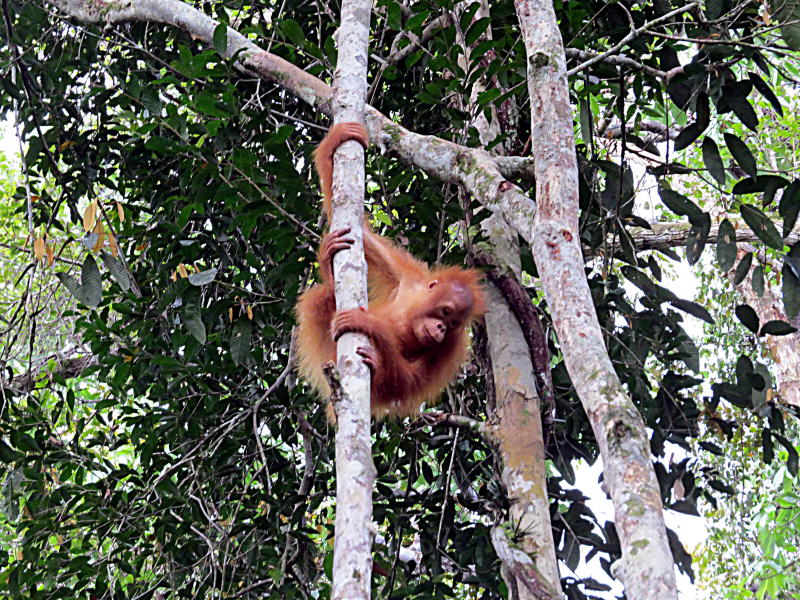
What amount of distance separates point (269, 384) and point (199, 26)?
1705mm

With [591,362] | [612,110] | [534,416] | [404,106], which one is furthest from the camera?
[404,106]

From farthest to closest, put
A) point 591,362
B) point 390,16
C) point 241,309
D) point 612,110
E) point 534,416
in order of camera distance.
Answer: point 612,110 → point 241,309 → point 390,16 → point 534,416 → point 591,362

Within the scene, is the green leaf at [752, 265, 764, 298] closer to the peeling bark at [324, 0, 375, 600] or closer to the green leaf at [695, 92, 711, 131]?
the green leaf at [695, 92, 711, 131]

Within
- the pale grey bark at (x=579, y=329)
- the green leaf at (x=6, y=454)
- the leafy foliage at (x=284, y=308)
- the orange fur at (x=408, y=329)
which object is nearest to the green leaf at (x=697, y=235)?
the leafy foliage at (x=284, y=308)

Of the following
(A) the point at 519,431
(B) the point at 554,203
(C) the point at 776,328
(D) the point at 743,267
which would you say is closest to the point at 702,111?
(D) the point at 743,267

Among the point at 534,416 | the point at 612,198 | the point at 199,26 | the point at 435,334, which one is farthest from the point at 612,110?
the point at 199,26

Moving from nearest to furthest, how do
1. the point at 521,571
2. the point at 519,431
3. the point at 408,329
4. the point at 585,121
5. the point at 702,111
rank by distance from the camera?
the point at 521,571, the point at 519,431, the point at 702,111, the point at 585,121, the point at 408,329

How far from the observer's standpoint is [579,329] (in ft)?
6.77

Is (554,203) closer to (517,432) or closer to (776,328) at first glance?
(517,432)

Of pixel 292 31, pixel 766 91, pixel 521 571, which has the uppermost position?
pixel 292 31

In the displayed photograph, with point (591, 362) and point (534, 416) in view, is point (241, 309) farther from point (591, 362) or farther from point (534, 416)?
point (591, 362)

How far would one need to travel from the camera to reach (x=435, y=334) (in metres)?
3.79

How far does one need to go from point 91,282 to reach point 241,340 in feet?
2.46

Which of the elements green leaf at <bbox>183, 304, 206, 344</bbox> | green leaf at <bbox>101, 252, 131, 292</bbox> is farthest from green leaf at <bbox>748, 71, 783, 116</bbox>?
green leaf at <bbox>101, 252, 131, 292</bbox>
